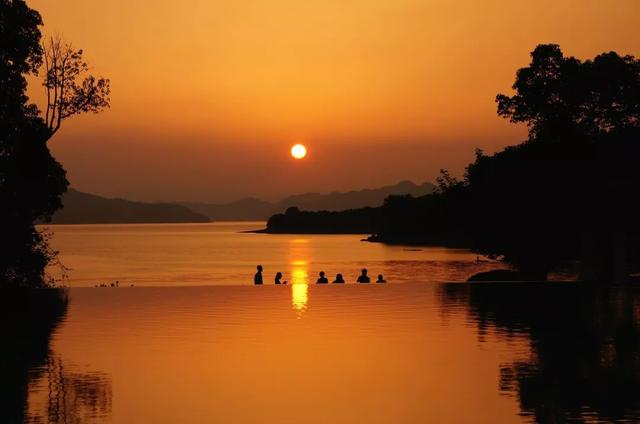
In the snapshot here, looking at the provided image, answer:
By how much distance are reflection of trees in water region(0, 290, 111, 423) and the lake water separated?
0.03 m

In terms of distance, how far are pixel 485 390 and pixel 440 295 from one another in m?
13.3

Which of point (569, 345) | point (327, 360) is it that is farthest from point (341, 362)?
point (569, 345)

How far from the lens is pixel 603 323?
59.2 feet

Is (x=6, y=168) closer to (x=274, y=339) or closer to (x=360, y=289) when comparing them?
(x=360, y=289)

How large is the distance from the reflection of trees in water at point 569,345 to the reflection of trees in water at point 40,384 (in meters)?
5.07

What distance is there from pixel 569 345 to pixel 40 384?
27.8ft

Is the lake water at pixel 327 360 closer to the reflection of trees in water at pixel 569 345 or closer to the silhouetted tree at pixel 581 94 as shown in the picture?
the reflection of trees in water at pixel 569 345

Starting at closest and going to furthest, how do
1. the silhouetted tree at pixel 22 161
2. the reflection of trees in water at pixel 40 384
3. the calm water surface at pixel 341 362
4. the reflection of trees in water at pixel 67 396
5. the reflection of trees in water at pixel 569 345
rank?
the reflection of trees in water at pixel 67 396, the reflection of trees in water at pixel 40 384, the calm water surface at pixel 341 362, the reflection of trees in water at pixel 569 345, the silhouetted tree at pixel 22 161

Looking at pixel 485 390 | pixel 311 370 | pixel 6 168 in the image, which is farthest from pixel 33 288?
pixel 485 390

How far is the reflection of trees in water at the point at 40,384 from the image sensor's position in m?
9.97

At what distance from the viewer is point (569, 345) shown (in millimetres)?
15047

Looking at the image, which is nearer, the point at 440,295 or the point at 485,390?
the point at 485,390

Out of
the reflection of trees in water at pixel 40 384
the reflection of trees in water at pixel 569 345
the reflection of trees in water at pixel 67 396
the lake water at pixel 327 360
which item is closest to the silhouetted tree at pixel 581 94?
the reflection of trees in water at pixel 569 345

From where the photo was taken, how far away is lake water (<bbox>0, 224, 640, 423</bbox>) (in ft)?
33.5
